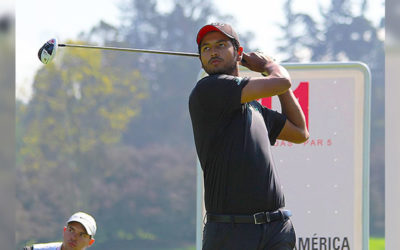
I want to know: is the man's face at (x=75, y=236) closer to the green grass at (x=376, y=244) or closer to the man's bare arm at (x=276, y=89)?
the man's bare arm at (x=276, y=89)

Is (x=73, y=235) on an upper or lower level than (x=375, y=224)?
upper

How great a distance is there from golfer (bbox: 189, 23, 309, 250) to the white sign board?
753mm

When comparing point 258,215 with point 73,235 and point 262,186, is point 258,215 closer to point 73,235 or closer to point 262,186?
point 262,186

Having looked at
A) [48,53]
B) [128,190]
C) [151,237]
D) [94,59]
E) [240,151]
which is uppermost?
[94,59]

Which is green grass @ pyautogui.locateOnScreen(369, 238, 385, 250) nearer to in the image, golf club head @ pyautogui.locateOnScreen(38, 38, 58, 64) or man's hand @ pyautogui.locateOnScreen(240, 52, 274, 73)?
golf club head @ pyautogui.locateOnScreen(38, 38, 58, 64)

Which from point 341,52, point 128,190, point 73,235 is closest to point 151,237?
point 128,190

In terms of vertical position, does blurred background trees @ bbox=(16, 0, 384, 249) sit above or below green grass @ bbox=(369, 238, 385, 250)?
above

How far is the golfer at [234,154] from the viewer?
110 inches

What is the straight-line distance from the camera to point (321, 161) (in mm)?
3730

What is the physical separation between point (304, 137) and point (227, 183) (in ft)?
1.81

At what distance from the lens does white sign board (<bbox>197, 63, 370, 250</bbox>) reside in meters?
3.68

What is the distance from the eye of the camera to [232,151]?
2836mm

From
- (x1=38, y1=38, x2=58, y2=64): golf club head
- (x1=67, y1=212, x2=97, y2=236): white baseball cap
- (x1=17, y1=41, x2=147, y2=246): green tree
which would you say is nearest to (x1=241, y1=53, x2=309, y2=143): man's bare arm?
(x1=38, y1=38, x2=58, y2=64): golf club head

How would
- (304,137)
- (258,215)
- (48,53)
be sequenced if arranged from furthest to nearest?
(48,53), (304,137), (258,215)
